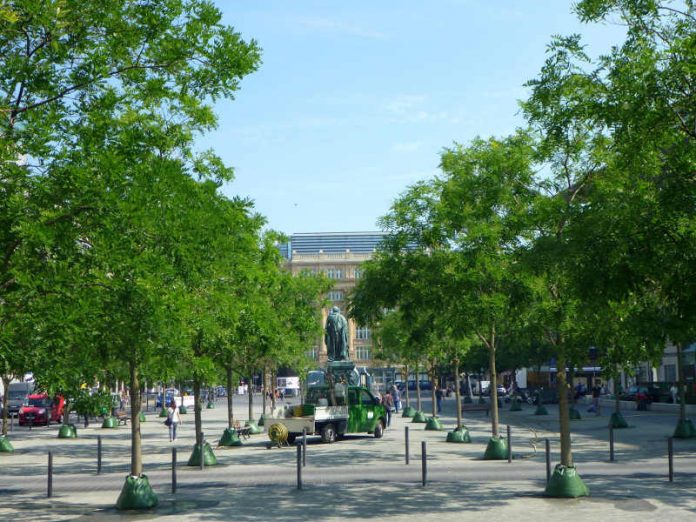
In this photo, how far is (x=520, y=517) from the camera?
47.2ft

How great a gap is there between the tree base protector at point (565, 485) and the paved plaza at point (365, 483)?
0.69ft

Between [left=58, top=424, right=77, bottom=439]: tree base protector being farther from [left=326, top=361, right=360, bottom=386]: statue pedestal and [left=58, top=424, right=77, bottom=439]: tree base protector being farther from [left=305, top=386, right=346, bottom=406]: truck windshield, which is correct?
[left=305, top=386, right=346, bottom=406]: truck windshield

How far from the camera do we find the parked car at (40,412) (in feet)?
166

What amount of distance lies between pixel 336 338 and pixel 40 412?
22.5m

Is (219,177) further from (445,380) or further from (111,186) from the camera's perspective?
(445,380)

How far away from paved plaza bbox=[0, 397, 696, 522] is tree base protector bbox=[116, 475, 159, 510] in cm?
18

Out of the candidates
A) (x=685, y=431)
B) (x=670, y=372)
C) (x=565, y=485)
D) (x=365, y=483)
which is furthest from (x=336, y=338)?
(x=670, y=372)

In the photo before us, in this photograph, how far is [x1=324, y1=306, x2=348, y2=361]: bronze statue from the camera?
37.0 m

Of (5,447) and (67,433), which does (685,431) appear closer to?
(5,447)

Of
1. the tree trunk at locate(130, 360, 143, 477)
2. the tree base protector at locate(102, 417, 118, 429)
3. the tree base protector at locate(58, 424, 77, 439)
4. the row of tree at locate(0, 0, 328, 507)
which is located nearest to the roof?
the tree base protector at locate(102, 417, 118, 429)

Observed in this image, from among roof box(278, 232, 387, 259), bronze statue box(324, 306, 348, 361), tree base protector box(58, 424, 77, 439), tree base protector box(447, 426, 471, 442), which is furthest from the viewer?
roof box(278, 232, 387, 259)

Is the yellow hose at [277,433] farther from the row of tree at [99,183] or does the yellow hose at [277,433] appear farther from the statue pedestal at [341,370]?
the row of tree at [99,183]

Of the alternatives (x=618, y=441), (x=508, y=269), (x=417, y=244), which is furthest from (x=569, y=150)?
(x=618, y=441)

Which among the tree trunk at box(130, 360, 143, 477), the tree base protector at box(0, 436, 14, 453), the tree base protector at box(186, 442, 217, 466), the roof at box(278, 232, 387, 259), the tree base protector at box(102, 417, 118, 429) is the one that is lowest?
the tree base protector at box(102, 417, 118, 429)
